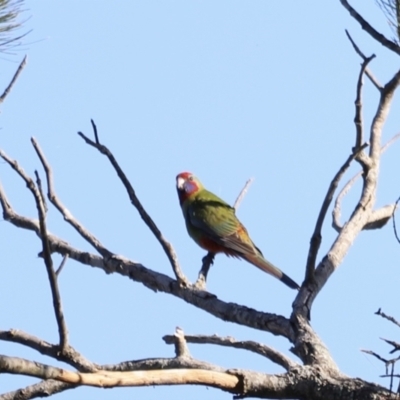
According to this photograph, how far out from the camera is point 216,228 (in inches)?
245

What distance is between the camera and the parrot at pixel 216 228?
5.92 meters

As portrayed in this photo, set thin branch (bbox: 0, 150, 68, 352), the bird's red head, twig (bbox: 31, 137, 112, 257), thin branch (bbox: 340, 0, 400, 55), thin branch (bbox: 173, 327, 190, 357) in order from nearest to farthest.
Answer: thin branch (bbox: 0, 150, 68, 352) → thin branch (bbox: 173, 327, 190, 357) → thin branch (bbox: 340, 0, 400, 55) → twig (bbox: 31, 137, 112, 257) → the bird's red head

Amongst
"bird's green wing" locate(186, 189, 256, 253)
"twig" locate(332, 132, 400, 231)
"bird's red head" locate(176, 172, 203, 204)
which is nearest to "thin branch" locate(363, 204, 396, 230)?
"twig" locate(332, 132, 400, 231)

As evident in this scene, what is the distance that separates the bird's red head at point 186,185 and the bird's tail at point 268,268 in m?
1.31

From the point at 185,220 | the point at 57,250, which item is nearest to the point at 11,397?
the point at 57,250

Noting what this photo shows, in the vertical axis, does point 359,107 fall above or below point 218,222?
below

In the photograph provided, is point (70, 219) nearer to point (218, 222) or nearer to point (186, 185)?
point (218, 222)

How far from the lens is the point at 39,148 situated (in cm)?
289

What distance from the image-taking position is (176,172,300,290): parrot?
592cm

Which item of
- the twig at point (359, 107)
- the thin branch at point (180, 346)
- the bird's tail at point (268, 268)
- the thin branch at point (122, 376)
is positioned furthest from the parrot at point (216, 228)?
the thin branch at point (122, 376)

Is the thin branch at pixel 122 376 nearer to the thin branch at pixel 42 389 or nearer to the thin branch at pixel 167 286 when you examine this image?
the thin branch at pixel 42 389

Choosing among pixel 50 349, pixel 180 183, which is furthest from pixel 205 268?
pixel 180 183

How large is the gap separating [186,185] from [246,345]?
4.41m

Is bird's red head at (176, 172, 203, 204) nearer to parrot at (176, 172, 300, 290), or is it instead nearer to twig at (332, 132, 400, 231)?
parrot at (176, 172, 300, 290)
